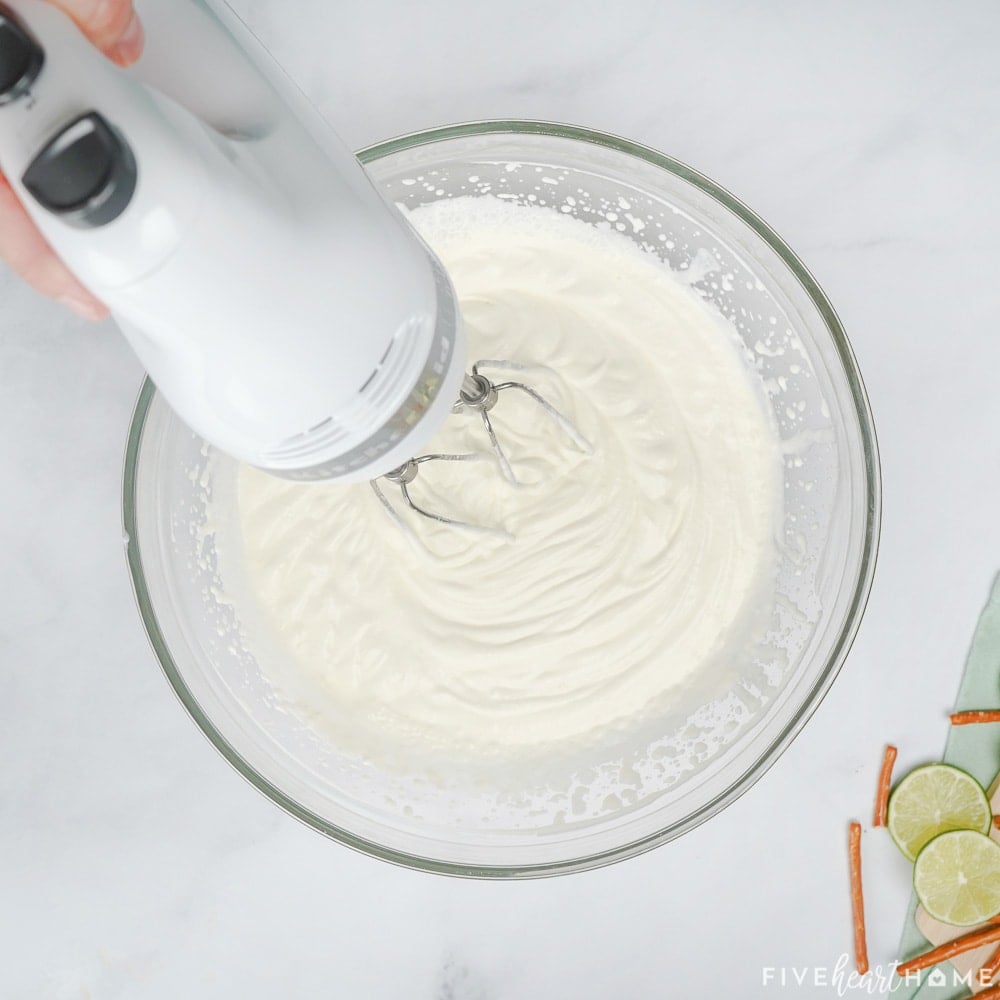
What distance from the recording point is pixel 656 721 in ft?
2.85

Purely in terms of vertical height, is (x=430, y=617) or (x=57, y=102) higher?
(x=57, y=102)

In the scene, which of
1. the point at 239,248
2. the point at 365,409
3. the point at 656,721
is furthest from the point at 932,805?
the point at 239,248

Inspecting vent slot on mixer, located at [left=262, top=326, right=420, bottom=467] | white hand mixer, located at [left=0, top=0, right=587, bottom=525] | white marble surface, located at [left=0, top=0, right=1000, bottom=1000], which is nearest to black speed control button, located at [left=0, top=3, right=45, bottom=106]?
white hand mixer, located at [left=0, top=0, right=587, bottom=525]

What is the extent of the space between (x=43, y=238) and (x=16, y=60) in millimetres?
235

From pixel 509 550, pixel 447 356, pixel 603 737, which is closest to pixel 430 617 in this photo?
pixel 509 550

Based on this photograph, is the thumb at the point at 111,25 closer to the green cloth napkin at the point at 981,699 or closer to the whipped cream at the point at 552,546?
the whipped cream at the point at 552,546

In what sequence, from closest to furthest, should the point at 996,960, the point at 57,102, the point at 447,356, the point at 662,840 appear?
the point at 57,102 → the point at 447,356 → the point at 662,840 → the point at 996,960

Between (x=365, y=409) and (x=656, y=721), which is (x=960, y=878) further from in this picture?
(x=365, y=409)

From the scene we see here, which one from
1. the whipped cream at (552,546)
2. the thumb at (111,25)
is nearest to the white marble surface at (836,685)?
the whipped cream at (552,546)

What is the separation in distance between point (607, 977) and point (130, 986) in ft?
1.65

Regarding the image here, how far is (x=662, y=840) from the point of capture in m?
0.82

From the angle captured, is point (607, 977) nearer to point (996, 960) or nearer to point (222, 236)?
point (996, 960)

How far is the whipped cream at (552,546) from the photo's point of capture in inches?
33.4

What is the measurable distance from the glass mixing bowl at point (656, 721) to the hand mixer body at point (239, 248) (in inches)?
13.4
